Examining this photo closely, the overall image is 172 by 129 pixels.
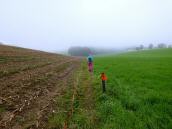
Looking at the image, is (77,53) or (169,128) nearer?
(169,128)

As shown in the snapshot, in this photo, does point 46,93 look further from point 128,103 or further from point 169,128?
point 169,128

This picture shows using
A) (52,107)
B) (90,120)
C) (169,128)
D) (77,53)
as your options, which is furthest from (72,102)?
(77,53)

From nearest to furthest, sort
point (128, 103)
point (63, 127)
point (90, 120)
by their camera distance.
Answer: point (63, 127)
point (90, 120)
point (128, 103)

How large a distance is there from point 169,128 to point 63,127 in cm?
341

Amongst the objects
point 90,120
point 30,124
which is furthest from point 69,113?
point 30,124

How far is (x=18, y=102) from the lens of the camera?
7328mm

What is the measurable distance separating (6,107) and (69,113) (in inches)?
107

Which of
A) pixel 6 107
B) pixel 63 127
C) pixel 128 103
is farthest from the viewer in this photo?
pixel 128 103

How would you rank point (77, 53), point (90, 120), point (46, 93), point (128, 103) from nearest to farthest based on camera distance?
point (90, 120) < point (128, 103) < point (46, 93) < point (77, 53)

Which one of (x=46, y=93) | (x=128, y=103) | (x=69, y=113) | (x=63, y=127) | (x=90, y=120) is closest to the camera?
(x=63, y=127)

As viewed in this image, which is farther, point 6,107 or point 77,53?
point 77,53

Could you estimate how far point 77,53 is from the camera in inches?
5236

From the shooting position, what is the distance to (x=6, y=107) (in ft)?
22.1

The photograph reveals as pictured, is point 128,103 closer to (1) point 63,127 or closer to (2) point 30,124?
(1) point 63,127
